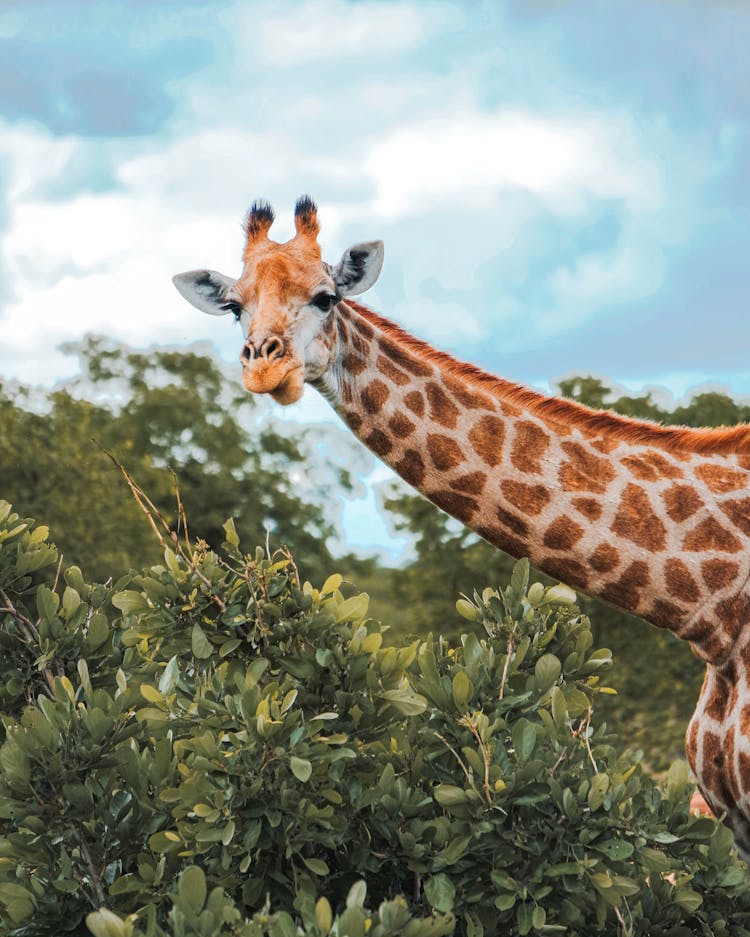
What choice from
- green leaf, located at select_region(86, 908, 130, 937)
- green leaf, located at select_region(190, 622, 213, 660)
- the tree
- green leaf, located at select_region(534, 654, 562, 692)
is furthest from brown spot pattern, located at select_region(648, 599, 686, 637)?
the tree

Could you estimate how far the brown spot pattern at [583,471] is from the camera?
6.56 metres

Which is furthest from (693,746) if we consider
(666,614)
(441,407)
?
(441,407)

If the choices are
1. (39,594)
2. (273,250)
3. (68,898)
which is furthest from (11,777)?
(273,250)

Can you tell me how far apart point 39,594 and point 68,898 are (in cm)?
146

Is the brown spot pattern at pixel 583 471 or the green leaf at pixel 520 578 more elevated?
the brown spot pattern at pixel 583 471

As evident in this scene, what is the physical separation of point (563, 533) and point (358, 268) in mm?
1758

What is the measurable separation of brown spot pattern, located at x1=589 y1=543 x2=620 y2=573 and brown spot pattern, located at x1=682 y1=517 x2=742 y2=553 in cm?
39

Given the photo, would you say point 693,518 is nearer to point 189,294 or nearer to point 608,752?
point 608,752

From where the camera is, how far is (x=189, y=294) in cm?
694

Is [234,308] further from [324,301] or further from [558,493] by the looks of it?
[558,493]

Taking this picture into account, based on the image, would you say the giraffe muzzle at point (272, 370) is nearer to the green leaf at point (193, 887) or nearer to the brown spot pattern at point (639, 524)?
the brown spot pattern at point (639, 524)

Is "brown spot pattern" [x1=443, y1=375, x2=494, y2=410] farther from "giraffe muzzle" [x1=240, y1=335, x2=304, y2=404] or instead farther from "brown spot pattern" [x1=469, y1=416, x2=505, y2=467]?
"giraffe muzzle" [x1=240, y1=335, x2=304, y2=404]

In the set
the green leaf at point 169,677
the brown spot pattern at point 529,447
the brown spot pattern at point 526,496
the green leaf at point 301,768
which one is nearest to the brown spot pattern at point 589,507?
the brown spot pattern at point 526,496

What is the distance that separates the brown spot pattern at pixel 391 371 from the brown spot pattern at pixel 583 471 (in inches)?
36.4
